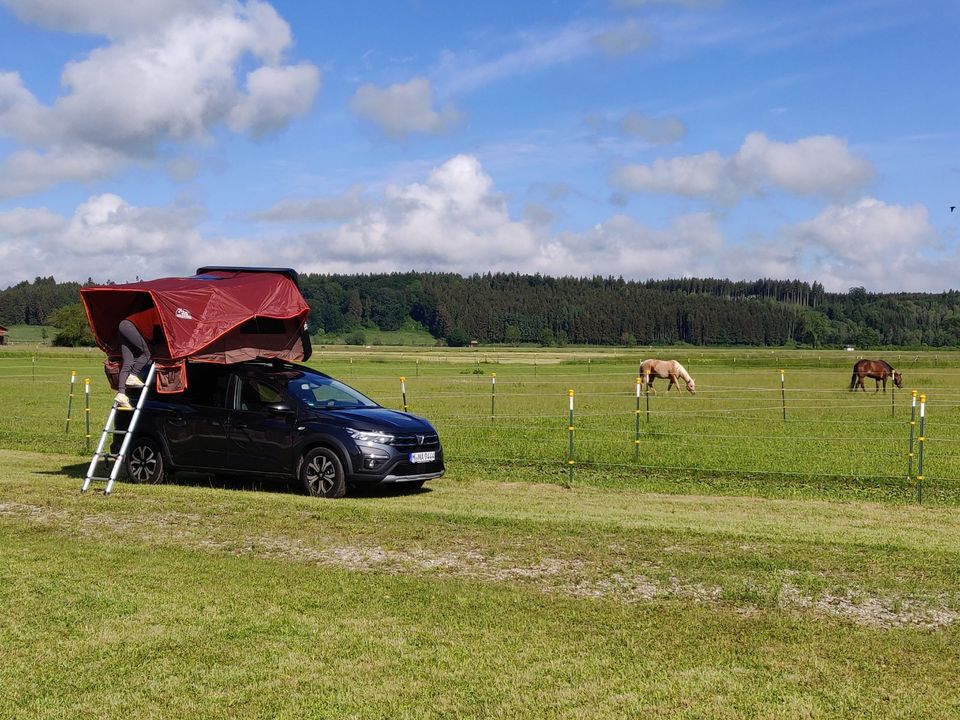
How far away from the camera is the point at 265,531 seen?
425 inches

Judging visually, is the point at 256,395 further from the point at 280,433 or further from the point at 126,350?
the point at 126,350

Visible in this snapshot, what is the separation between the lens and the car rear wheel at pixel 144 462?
15758 millimetres

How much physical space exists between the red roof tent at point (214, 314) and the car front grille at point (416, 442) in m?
3.21

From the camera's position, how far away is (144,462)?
52.2ft

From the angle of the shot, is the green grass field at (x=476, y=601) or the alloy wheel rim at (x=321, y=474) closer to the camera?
the green grass field at (x=476, y=601)

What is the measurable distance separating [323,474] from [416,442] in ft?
4.73

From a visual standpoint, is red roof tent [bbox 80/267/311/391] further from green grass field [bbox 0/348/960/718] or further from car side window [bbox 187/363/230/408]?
green grass field [bbox 0/348/960/718]

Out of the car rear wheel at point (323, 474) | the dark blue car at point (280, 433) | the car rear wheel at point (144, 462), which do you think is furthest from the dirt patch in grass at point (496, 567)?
the car rear wheel at point (144, 462)

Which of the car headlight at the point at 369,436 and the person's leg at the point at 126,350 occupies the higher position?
the person's leg at the point at 126,350

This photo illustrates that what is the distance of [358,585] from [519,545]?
2.14m

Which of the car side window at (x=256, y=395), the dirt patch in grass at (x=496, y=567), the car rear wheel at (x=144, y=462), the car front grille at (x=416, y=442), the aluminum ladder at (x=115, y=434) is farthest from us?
the car rear wheel at (x=144, y=462)

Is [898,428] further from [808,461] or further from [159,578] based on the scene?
[159,578]

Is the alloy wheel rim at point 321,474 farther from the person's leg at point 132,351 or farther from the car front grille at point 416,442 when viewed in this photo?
the person's leg at point 132,351

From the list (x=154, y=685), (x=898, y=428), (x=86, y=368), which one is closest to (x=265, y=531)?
(x=154, y=685)
